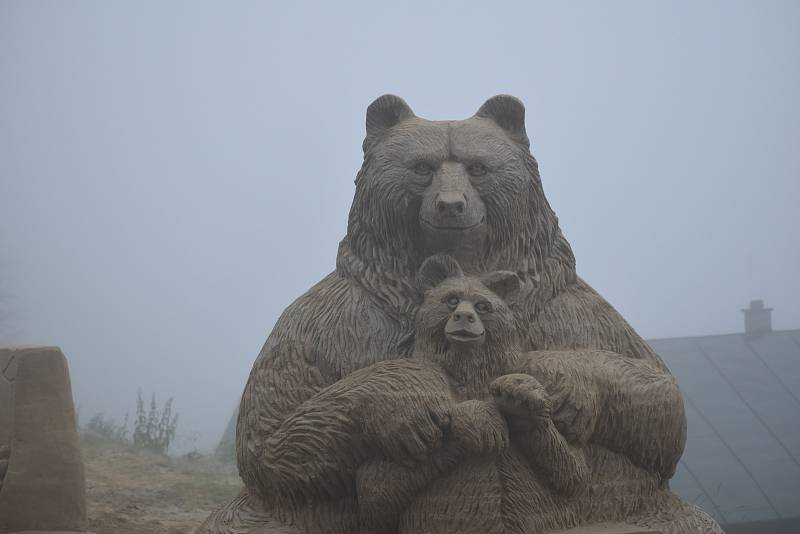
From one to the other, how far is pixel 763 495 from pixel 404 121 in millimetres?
5022

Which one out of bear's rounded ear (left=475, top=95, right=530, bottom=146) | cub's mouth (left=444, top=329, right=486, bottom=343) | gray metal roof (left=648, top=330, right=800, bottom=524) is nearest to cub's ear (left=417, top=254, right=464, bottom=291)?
cub's mouth (left=444, top=329, right=486, bottom=343)

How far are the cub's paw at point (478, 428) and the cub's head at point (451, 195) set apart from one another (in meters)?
0.59

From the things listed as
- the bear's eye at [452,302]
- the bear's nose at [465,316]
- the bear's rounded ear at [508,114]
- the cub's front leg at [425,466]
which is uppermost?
the bear's rounded ear at [508,114]

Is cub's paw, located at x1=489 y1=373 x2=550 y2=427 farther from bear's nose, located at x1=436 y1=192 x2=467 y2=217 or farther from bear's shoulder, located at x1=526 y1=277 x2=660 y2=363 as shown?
bear's nose, located at x1=436 y1=192 x2=467 y2=217

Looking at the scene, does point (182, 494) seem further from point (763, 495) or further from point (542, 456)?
point (542, 456)

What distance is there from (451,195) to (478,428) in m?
0.82

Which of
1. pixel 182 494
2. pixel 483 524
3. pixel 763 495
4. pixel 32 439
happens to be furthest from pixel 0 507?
pixel 763 495

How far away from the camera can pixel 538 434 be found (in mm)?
2896

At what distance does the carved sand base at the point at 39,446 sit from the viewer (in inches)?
203

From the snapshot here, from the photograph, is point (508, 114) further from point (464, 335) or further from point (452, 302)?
point (464, 335)

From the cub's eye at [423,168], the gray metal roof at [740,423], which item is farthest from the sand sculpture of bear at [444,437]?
the gray metal roof at [740,423]

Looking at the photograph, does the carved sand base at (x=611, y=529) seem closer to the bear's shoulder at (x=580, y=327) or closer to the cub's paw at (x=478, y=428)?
the cub's paw at (x=478, y=428)

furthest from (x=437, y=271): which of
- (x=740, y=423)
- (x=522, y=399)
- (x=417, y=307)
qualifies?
(x=740, y=423)

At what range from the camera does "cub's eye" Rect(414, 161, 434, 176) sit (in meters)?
3.28
